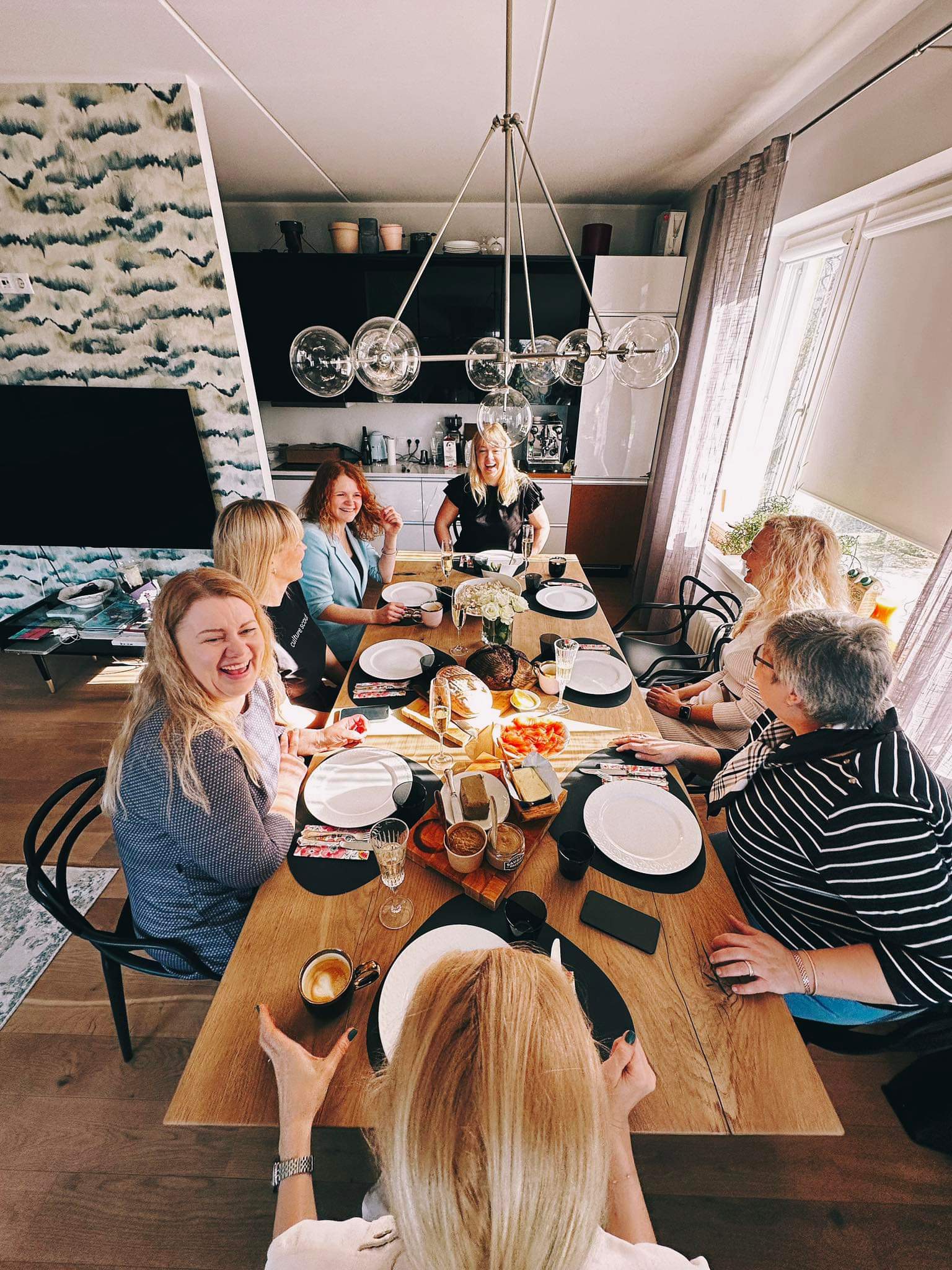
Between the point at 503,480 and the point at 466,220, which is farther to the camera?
the point at 466,220

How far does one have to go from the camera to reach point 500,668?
5.82ft

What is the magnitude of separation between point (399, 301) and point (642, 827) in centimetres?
453

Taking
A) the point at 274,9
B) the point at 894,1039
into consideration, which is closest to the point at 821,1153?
the point at 894,1039

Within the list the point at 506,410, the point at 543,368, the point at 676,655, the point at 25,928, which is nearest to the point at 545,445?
the point at 543,368

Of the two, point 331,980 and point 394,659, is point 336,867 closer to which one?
point 331,980

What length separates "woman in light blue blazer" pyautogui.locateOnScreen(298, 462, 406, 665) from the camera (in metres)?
2.34

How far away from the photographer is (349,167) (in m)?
3.37

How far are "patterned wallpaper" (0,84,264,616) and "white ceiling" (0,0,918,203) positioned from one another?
0.50 feet

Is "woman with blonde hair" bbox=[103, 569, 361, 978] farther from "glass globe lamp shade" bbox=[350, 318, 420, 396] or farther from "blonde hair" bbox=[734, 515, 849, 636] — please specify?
"blonde hair" bbox=[734, 515, 849, 636]

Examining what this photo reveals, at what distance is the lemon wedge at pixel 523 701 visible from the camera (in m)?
1.69

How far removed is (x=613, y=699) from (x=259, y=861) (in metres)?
1.14

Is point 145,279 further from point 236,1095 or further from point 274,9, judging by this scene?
point 236,1095

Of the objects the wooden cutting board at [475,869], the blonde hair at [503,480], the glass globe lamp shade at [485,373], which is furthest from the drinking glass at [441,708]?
the blonde hair at [503,480]

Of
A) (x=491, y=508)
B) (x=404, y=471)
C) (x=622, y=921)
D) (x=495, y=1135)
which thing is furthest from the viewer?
(x=404, y=471)
